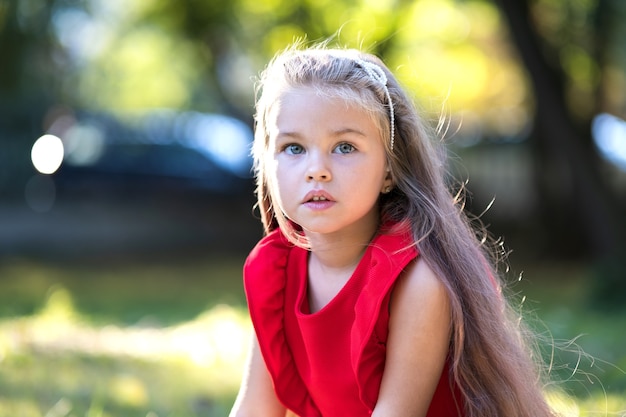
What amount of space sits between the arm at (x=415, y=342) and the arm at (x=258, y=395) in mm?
456

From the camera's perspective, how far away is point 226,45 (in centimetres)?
1188

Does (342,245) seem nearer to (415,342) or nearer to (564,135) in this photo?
(415,342)

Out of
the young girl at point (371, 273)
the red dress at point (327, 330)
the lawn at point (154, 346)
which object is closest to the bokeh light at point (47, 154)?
the lawn at point (154, 346)

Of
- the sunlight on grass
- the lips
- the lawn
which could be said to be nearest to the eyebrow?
the lips

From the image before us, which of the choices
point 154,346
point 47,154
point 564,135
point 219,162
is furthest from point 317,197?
point 219,162

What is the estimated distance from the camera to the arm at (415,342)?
2.17 m

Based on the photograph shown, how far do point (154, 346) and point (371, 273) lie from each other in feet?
10.1

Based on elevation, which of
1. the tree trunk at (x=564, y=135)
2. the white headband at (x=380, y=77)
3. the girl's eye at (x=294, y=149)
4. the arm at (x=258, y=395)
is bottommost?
the arm at (x=258, y=395)

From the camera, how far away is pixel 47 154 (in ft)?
33.9

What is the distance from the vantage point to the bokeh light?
401 inches

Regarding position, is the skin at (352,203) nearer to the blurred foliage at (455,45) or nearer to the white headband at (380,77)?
the white headband at (380,77)

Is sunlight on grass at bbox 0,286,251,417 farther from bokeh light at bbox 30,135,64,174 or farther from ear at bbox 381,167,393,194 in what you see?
bokeh light at bbox 30,135,64,174

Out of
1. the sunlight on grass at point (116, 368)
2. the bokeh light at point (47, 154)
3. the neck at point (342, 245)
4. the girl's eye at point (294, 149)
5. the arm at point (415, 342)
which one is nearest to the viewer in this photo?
the arm at point (415, 342)

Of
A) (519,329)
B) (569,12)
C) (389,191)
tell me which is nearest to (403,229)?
(389,191)
